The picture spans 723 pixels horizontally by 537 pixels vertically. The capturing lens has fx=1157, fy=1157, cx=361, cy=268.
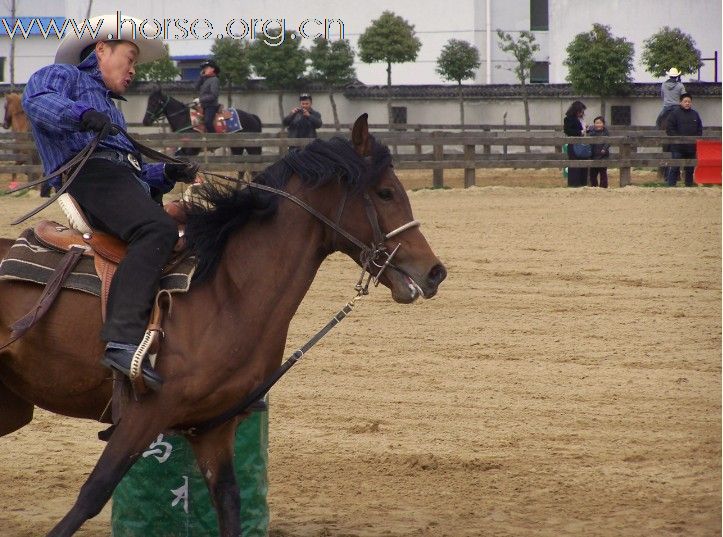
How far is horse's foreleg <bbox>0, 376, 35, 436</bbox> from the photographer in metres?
5.28

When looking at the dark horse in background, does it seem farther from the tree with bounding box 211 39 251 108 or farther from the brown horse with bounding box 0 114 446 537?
the brown horse with bounding box 0 114 446 537

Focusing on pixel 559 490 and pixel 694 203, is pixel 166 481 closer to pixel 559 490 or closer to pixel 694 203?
pixel 559 490

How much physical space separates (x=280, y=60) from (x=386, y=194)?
30.2 m

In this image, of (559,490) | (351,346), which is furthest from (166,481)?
(351,346)

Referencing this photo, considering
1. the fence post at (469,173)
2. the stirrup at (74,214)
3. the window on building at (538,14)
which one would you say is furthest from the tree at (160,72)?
the stirrup at (74,214)

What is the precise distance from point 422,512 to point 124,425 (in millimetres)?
1989

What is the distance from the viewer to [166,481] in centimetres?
534

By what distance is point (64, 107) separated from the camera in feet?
15.3

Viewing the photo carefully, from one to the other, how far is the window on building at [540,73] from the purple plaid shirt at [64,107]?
3644 cm

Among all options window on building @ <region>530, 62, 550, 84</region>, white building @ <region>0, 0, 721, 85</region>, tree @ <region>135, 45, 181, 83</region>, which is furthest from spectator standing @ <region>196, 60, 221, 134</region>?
window on building @ <region>530, 62, 550, 84</region>

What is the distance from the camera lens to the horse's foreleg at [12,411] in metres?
5.28

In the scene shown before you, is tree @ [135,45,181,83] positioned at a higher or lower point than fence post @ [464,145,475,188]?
higher

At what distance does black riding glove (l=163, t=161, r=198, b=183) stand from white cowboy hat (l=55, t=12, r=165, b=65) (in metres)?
0.50

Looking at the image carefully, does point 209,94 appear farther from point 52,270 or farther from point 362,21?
point 362,21
